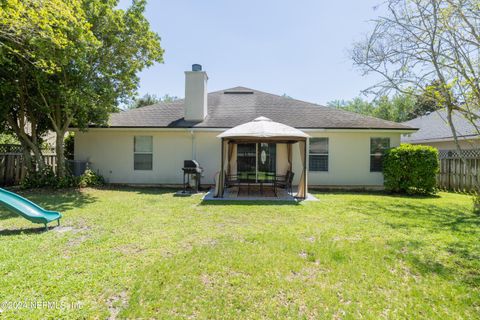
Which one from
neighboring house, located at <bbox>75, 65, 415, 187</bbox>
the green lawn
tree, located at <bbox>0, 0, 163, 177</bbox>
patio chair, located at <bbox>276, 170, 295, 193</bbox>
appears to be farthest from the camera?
neighboring house, located at <bbox>75, 65, 415, 187</bbox>

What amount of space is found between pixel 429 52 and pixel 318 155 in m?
5.86

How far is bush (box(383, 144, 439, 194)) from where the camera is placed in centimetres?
1022

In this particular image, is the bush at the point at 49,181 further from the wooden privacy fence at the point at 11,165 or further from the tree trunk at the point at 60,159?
the wooden privacy fence at the point at 11,165

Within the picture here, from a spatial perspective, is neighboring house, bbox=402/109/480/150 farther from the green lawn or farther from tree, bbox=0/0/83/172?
tree, bbox=0/0/83/172

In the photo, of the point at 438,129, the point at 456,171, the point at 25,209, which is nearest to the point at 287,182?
the point at 25,209

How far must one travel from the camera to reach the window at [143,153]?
12.0 m

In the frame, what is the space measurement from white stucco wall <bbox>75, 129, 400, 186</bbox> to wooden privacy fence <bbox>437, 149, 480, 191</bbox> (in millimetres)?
2929

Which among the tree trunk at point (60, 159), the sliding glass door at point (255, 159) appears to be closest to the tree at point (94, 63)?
the tree trunk at point (60, 159)

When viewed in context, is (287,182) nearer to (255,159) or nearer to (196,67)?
(255,159)

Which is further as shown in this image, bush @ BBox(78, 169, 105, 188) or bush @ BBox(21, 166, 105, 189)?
bush @ BBox(78, 169, 105, 188)

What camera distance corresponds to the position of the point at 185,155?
11.9 metres

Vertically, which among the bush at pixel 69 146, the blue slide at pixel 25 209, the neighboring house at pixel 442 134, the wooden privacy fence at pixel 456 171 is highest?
the neighboring house at pixel 442 134

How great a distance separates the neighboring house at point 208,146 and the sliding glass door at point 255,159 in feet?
0.15

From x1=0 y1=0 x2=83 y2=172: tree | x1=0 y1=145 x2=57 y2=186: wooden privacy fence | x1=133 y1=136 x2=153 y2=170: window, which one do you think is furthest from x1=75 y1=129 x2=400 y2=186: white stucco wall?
x1=0 y1=145 x2=57 y2=186: wooden privacy fence
